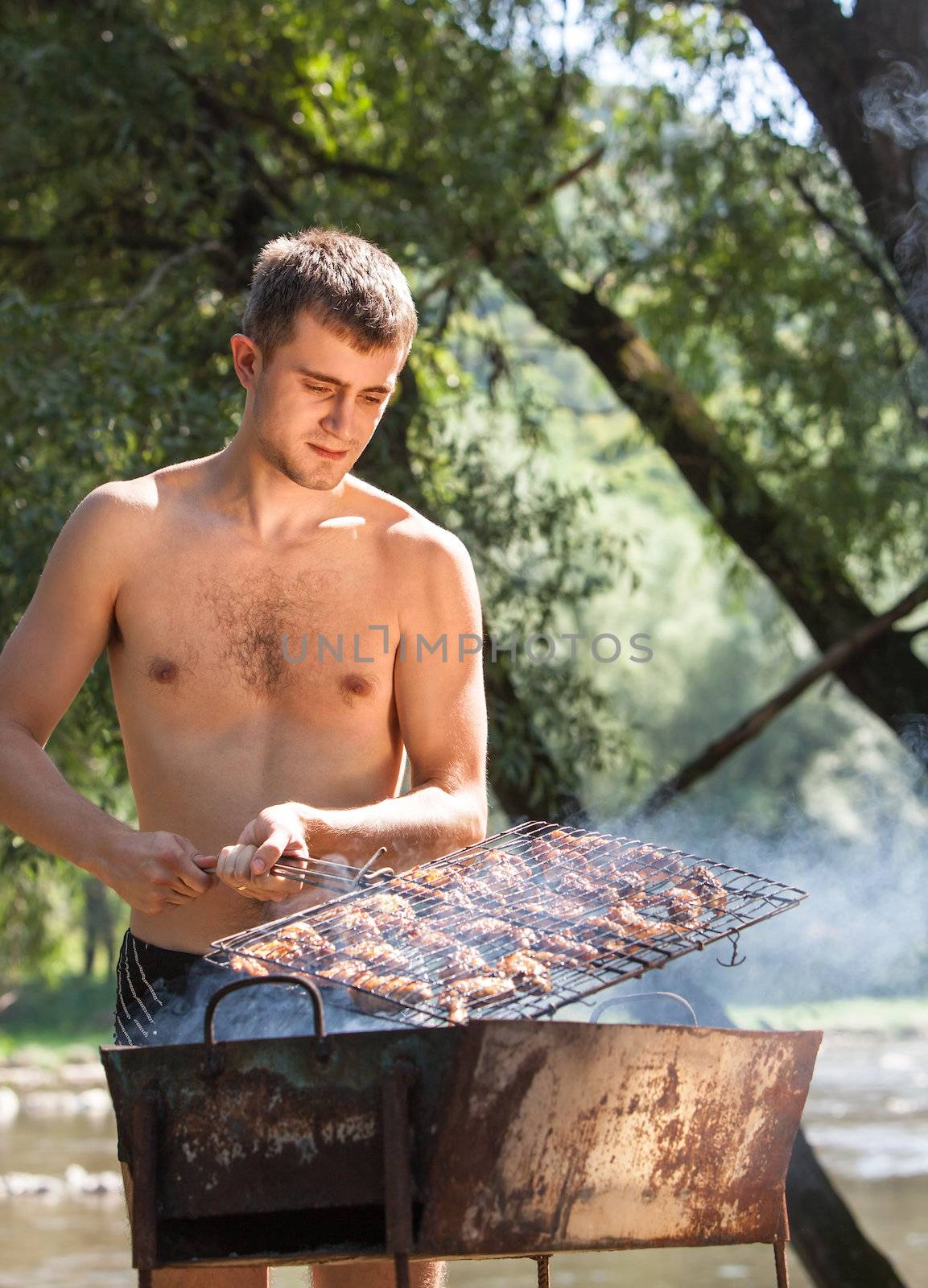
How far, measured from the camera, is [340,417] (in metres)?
2.68

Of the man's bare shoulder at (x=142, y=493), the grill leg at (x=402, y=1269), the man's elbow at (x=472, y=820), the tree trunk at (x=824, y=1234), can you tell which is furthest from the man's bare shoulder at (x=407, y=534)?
the tree trunk at (x=824, y=1234)

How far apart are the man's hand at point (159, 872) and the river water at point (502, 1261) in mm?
5022

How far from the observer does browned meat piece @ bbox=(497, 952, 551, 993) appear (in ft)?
7.50

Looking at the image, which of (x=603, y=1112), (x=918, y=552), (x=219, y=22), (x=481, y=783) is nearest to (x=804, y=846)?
(x=918, y=552)

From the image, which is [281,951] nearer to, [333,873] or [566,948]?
[333,873]

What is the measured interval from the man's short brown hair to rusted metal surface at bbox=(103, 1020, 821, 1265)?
4.03ft

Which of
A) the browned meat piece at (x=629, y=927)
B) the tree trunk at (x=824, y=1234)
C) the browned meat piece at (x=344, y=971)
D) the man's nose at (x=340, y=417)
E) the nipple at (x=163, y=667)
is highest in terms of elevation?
the man's nose at (x=340, y=417)

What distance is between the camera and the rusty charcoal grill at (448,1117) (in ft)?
6.97

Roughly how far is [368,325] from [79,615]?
2.44ft

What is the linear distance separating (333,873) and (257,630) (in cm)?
50

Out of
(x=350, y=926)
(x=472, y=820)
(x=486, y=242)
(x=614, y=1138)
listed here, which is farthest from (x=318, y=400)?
(x=486, y=242)

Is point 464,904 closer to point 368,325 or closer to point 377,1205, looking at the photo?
point 377,1205

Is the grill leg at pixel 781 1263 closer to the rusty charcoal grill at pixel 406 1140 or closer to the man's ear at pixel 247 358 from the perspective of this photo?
the rusty charcoal grill at pixel 406 1140

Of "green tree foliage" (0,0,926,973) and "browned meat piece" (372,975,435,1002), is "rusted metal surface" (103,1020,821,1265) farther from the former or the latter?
"green tree foliage" (0,0,926,973)
